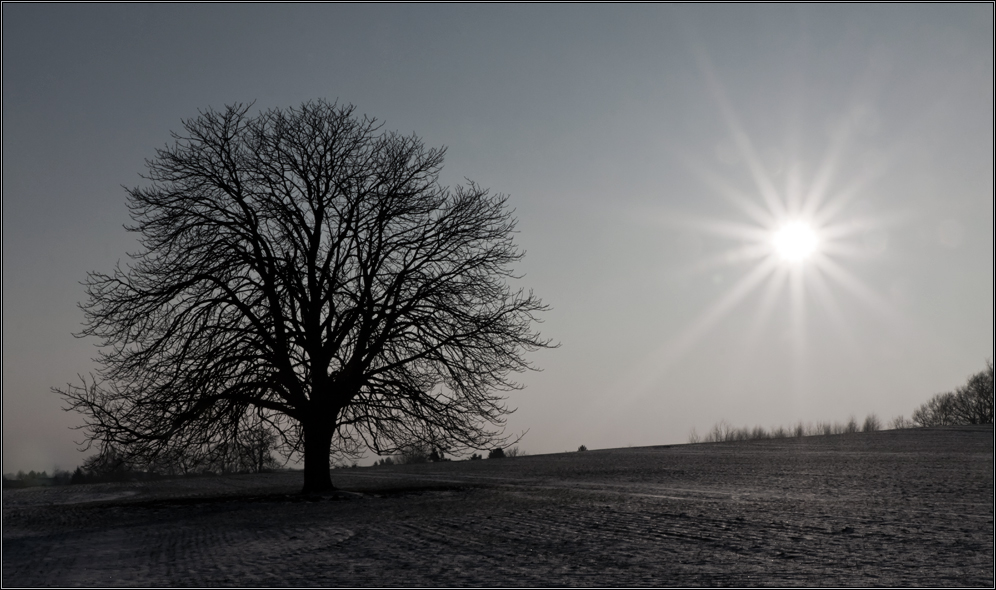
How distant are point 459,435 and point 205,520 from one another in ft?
20.6

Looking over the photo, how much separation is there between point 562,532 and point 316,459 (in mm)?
9688

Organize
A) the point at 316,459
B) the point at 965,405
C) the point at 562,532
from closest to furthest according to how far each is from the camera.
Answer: the point at 562,532
the point at 316,459
the point at 965,405

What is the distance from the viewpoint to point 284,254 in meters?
18.5

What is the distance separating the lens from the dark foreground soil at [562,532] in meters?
7.45

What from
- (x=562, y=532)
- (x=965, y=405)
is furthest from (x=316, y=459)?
(x=965, y=405)

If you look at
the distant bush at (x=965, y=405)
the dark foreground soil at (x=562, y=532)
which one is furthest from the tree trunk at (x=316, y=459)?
the distant bush at (x=965, y=405)

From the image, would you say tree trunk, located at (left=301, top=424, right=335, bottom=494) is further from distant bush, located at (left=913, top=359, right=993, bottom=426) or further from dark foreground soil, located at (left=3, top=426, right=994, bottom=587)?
distant bush, located at (left=913, top=359, right=993, bottom=426)

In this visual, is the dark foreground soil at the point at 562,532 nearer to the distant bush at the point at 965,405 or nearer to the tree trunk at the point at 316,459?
the tree trunk at the point at 316,459

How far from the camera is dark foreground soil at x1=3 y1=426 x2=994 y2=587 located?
745 centimetres

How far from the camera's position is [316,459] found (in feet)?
59.9

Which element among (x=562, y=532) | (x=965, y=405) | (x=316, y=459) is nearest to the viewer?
(x=562, y=532)

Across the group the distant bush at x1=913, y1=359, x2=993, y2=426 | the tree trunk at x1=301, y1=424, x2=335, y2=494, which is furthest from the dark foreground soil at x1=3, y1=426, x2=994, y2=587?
the distant bush at x1=913, y1=359, x2=993, y2=426

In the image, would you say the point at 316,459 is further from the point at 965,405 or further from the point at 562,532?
the point at 965,405

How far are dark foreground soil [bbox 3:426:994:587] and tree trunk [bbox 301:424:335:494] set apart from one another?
63 cm
